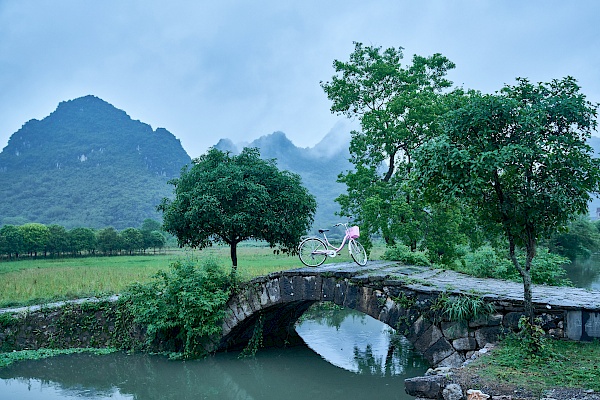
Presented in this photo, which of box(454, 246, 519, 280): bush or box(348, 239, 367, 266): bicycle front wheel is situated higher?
box(348, 239, 367, 266): bicycle front wheel

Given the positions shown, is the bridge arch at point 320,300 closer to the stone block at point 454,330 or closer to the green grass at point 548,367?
the stone block at point 454,330

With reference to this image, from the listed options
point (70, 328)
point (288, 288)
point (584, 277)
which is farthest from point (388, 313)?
point (584, 277)

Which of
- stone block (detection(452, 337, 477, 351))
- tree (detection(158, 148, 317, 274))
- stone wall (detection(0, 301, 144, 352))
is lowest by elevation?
stone wall (detection(0, 301, 144, 352))

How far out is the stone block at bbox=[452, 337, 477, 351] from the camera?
804cm

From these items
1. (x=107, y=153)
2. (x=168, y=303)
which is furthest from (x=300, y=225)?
(x=107, y=153)

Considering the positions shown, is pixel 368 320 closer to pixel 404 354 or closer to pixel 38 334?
pixel 404 354

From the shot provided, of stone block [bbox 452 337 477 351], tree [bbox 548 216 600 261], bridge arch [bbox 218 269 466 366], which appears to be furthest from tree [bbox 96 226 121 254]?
stone block [bbox 452 337 477 351]

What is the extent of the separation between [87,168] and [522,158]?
10824 cm

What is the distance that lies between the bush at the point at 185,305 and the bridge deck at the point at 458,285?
7.45ft

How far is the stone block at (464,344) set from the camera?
8.04m

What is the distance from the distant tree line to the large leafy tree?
23.3m

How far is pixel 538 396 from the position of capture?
5.10 metres

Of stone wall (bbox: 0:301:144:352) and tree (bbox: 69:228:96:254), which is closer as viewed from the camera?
stone wall (bbox: 0:301:144:352)

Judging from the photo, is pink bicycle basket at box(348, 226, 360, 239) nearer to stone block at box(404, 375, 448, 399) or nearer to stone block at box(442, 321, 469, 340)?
stone block at box(442, 321, 469, 340)
